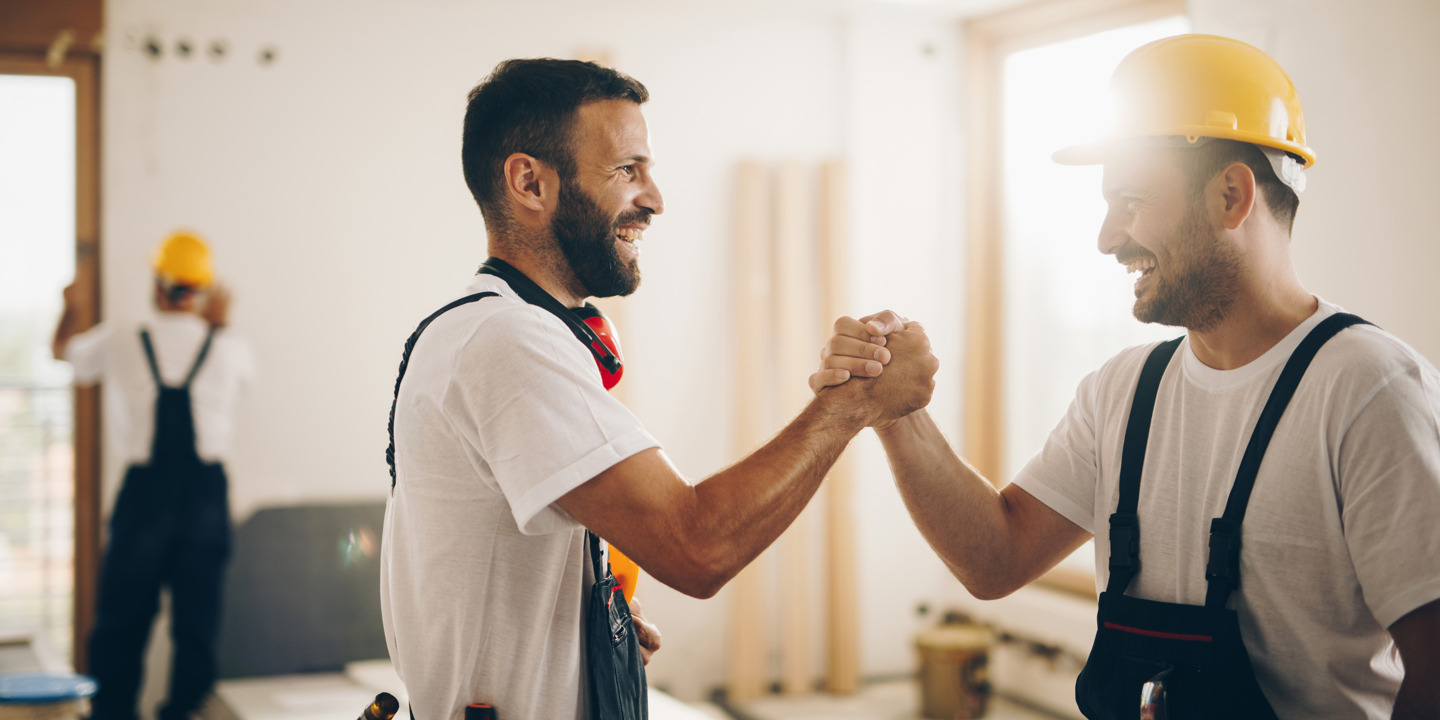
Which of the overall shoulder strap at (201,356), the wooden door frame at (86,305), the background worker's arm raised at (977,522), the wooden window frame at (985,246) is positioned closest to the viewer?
the background worker's arm raised at (977,522)

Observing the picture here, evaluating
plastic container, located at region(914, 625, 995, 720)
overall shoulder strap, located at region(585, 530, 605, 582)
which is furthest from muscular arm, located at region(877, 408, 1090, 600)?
plastic container, located at region(914, 625, 995, 720)

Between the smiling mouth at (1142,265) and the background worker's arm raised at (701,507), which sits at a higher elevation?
the smiling mouth at (1142,265)

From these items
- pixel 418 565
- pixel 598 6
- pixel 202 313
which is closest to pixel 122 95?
pixel 202 313

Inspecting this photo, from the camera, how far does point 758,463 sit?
58.8 inches

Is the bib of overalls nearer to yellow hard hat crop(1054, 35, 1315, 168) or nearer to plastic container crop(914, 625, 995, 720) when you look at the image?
plastic container crop(914, 625, 995, 720)

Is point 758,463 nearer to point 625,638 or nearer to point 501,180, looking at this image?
point 625,638

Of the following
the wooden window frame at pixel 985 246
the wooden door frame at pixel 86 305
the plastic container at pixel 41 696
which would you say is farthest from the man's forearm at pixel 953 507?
the wooden door frame at pixel 86 305

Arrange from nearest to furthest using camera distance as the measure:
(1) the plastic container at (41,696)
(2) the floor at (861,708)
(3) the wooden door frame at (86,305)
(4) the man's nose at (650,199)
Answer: (4) the man's nose at (650,199)
(1) the plastic container at (41,696)
(3) the wooden door frame at (86,305)
(2) the floor at (861,708)

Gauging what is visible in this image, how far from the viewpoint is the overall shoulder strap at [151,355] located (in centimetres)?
426

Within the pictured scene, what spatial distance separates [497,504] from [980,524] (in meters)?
0.95

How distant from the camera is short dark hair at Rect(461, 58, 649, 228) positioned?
168cm

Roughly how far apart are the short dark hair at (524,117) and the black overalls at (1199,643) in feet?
3.67

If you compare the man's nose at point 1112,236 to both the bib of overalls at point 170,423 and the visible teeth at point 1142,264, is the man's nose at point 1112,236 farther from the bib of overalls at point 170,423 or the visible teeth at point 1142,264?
the bib of overalls at point 170,423

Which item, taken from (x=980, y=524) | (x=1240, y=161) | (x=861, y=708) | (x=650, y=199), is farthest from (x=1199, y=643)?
(x=861, y=708)
